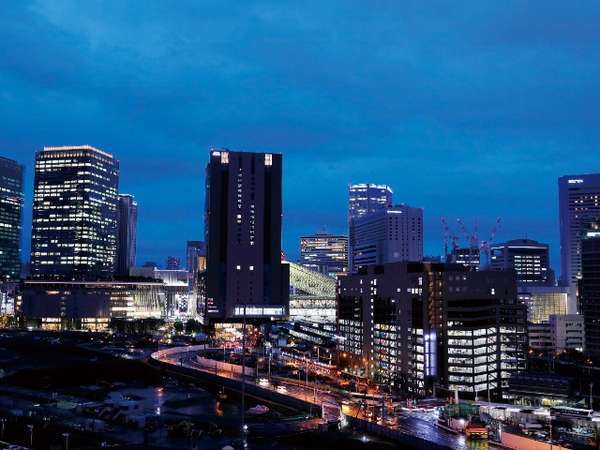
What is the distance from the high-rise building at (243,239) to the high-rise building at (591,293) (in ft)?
272

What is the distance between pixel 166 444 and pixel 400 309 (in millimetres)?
48398

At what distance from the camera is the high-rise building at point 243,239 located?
17962 cm

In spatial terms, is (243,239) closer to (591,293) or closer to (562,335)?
(562,335)

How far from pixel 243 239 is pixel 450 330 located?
316 ft

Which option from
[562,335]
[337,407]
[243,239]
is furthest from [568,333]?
[337,407]

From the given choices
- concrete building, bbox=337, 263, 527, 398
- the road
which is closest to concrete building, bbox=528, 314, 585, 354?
concrete building, bbox=337, 263, 527, 398

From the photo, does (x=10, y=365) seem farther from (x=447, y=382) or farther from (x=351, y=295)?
(x=447, y=382)

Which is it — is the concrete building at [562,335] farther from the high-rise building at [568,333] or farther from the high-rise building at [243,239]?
the high-rise building at [243,239]

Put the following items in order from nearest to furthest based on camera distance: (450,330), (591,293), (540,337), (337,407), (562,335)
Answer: (337,407), (450,330), (591,293), (562,335), (540,337)

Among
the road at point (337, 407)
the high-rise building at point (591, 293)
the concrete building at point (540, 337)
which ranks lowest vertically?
the road at point (337, 407)

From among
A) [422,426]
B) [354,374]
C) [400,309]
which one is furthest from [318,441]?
[354,374]

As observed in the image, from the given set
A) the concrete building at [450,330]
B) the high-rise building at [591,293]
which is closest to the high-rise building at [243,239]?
the concrete building at [450,330]

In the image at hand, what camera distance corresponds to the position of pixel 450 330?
3610 inches

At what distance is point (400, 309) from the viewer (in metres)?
99.6
